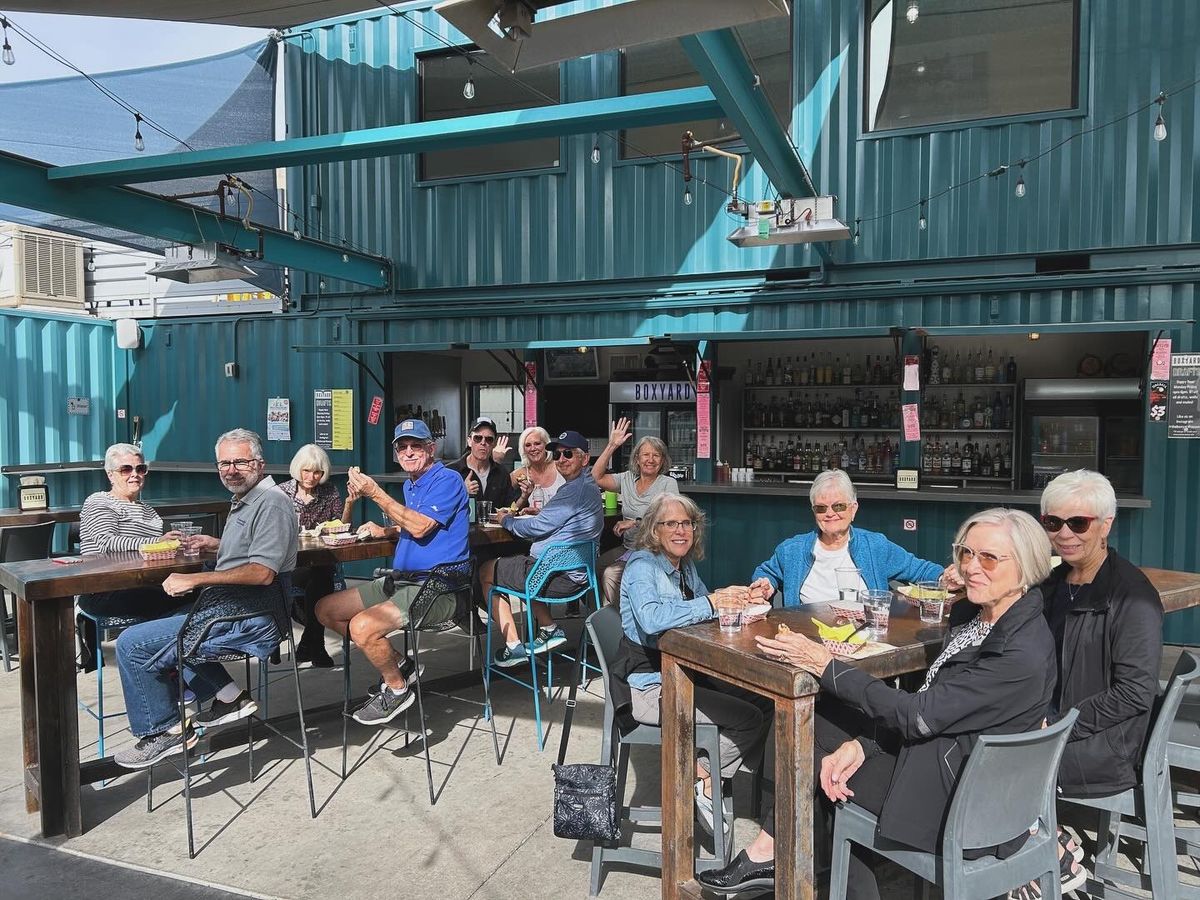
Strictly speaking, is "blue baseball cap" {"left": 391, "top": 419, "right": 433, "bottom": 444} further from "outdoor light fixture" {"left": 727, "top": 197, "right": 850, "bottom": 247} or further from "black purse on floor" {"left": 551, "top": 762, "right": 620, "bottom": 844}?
"outdoor light fixture" {"left": 727, "top": 197, "right": 850, "bottom": 247}

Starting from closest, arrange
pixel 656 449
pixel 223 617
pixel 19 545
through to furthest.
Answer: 1. pixel 223 617
2. pixel 19 545
3. pixel 656 449

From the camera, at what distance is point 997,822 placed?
7.11 ft

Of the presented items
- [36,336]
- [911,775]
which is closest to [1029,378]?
[911,775]

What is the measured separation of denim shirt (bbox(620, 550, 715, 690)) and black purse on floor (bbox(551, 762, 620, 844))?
36 cm

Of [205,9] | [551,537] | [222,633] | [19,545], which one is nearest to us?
[222,633]

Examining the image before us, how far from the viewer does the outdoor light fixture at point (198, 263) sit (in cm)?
643

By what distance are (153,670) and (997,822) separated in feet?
10.7

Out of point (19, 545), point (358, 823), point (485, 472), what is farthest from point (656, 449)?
point (19, 545)

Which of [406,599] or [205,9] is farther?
[205,9]

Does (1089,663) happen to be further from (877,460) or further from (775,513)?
(877,460)

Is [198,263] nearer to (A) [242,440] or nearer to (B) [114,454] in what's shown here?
(B) [114,454]

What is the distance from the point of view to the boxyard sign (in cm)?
870

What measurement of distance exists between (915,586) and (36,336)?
384 inches

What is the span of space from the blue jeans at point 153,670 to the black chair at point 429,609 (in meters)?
0.67
